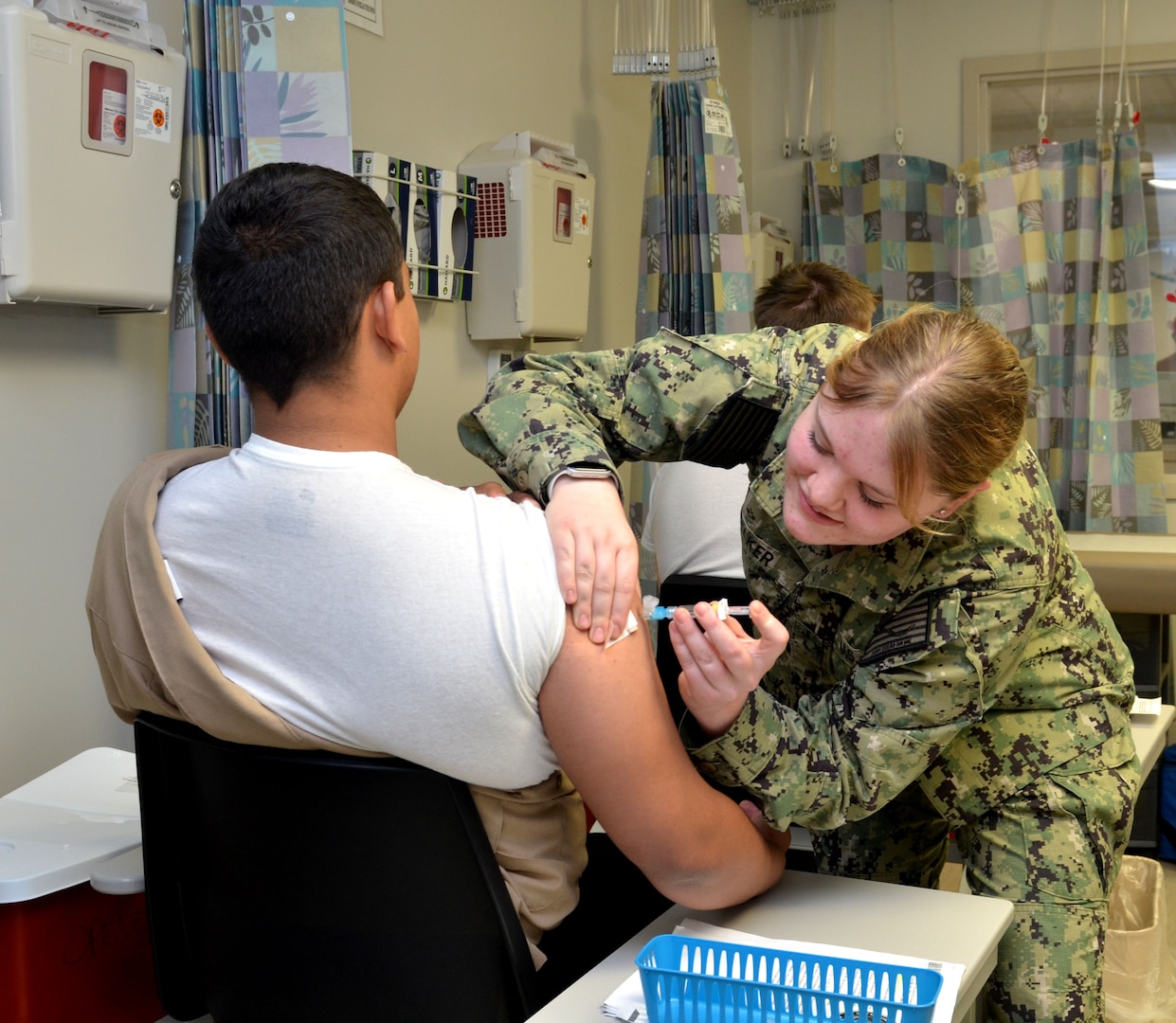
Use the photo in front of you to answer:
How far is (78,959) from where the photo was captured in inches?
52.8

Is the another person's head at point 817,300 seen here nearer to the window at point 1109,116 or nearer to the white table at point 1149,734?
the white table at point 1149,734

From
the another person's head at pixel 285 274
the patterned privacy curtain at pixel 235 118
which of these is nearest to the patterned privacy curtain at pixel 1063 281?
the patterned privacy curtain at pixel 235 118

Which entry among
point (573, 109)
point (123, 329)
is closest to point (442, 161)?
point (573, 109)

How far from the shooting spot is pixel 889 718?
1.15 meters

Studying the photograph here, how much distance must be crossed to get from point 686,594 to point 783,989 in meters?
1.25

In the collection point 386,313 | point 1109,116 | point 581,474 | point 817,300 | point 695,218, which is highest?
point 1109,116

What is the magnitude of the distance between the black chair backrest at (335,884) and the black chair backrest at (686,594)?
100 centimetres

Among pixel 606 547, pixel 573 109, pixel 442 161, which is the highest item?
pixel 573 109

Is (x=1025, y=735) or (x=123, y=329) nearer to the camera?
(x=1025, y=735)

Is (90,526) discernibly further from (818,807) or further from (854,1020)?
(854,1020)

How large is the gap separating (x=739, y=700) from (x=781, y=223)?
369cm

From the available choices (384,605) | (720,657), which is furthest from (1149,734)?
(384,605)

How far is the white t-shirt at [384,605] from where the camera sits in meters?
1.00

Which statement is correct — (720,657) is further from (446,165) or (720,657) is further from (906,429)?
(446,165)
